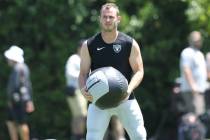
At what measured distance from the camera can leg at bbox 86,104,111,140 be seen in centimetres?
954

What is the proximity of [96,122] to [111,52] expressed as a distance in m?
0.76

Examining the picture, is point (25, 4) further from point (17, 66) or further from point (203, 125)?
point (203, 125)

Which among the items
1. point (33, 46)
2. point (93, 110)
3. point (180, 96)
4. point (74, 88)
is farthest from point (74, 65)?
point (93, 110)

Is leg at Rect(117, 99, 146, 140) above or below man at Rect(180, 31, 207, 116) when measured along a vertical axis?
above

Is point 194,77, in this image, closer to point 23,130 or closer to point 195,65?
point 195,65

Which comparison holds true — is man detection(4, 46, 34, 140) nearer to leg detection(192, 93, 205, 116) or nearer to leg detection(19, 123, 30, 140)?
leg detection(19, 123, 30, 140)

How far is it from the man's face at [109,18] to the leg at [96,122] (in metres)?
0.84

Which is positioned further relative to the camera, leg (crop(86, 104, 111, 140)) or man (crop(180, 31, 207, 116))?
man (crop(180, 31, 207, 116))

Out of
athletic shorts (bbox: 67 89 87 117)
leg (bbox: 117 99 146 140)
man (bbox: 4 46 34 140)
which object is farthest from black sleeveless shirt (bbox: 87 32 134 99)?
athletic shorts (bbox: 67 89 87 117)

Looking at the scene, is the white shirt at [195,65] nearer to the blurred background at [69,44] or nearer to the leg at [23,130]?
the blurred background at [69,44]

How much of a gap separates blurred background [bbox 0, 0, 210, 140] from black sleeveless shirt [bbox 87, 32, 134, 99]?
7.25 metres

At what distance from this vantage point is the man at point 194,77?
14.5 meters

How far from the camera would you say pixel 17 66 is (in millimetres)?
14367

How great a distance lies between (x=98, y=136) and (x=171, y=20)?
329 inches
